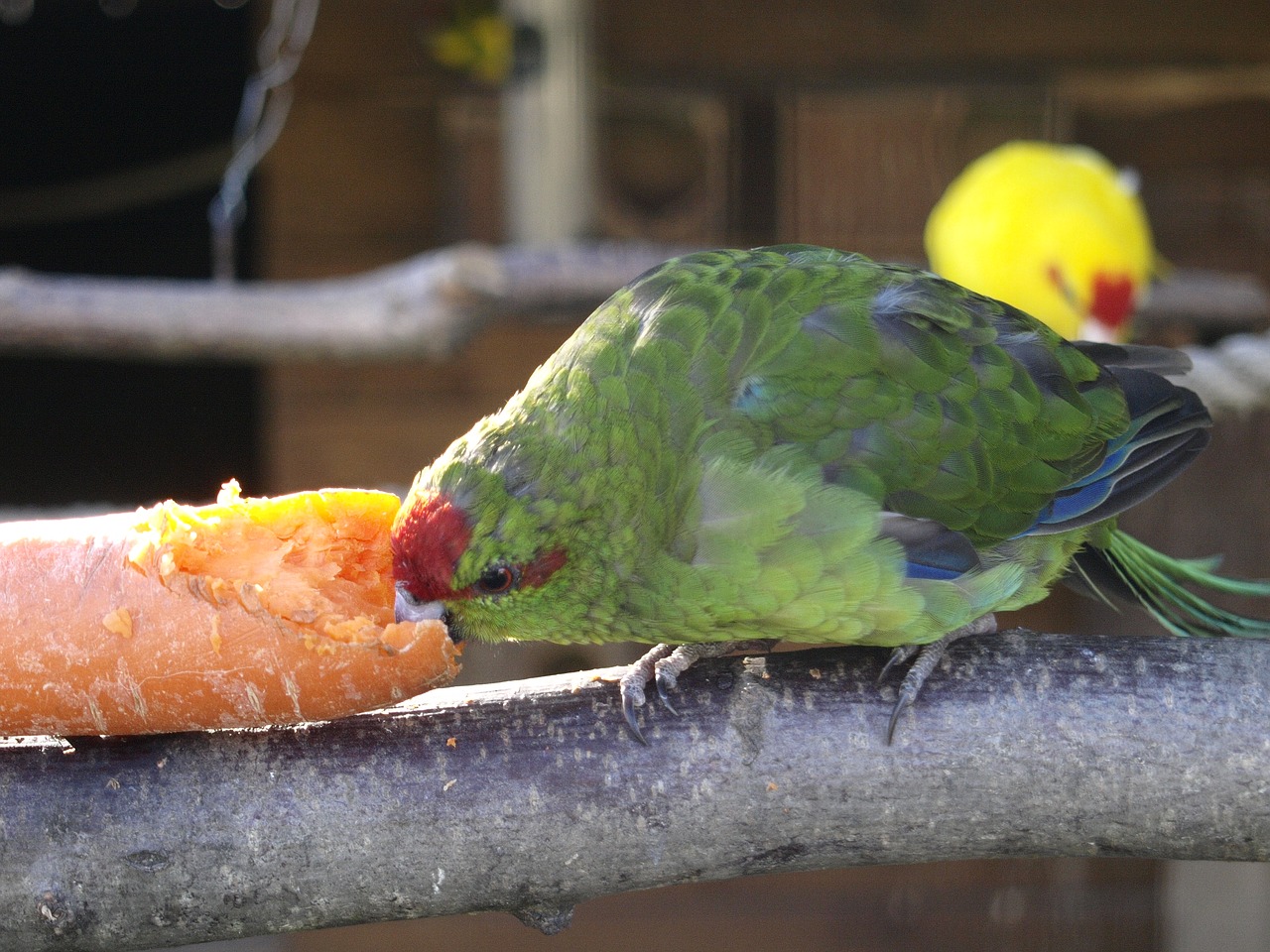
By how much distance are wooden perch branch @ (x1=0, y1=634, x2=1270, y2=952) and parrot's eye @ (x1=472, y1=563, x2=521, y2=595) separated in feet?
0.65

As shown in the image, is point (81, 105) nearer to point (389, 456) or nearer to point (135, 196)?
point (135, 196)

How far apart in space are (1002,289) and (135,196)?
3159 mm

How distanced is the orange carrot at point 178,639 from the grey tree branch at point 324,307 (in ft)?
5.59


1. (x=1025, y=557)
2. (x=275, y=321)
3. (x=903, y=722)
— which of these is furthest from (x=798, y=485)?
(x=275, y=321)

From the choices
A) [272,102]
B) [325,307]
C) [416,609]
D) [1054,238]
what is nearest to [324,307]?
[325,307]

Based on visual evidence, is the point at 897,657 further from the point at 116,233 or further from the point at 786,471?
the point at 116,233

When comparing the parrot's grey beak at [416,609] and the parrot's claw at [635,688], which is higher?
the parrot's grey beak at [416,609]

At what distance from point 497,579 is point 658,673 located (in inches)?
11.8

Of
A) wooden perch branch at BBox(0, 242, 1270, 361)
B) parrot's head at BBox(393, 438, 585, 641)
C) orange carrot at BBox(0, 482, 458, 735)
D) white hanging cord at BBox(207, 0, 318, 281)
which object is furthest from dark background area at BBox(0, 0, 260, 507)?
parrot's head at BBox(393, 438, 585, 641)

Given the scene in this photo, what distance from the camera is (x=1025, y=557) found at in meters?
1.85

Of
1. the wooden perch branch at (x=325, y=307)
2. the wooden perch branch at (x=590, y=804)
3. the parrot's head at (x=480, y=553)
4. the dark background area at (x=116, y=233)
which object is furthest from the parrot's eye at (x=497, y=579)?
the dark background area at (x=116, y=233)

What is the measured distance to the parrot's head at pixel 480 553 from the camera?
145cm

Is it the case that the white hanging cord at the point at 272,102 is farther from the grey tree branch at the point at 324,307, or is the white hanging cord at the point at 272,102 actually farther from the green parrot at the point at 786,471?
the green parrot at the point at 786,471

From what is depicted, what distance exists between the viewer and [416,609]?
1512mm
